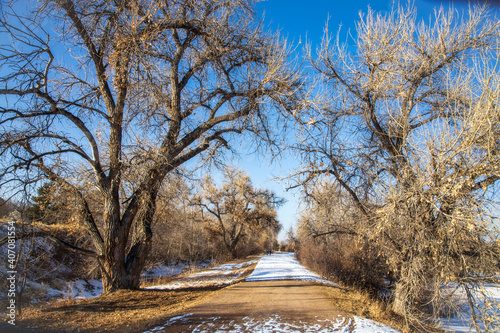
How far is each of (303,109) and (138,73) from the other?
4688mm

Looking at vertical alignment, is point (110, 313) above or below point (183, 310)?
above

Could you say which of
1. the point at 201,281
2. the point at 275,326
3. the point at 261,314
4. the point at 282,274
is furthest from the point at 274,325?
the point at 282,274

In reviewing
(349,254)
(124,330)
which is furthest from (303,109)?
(349,254)

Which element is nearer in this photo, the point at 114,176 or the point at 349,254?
the point at 114,176

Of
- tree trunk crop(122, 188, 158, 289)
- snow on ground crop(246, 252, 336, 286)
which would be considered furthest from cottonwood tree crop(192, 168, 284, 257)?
tree trunk crop(122, 188, 158, 289)

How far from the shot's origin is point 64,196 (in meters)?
7.87

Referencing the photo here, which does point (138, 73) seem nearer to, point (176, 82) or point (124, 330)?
point (176, 82)

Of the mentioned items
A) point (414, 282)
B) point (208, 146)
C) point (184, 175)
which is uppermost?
point (208, 146)

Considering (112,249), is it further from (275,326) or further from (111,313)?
(275,326)

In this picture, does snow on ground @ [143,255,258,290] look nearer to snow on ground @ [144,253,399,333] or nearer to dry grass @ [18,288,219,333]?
dry grass @ [18,288,219,333]

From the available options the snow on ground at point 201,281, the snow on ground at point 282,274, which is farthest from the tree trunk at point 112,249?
the snow on ground at point 282,274

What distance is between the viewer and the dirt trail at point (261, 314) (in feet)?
18.4

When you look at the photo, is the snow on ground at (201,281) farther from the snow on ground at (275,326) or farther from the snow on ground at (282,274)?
the snow on ground at (275,326)

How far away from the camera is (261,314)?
22.0 ft
